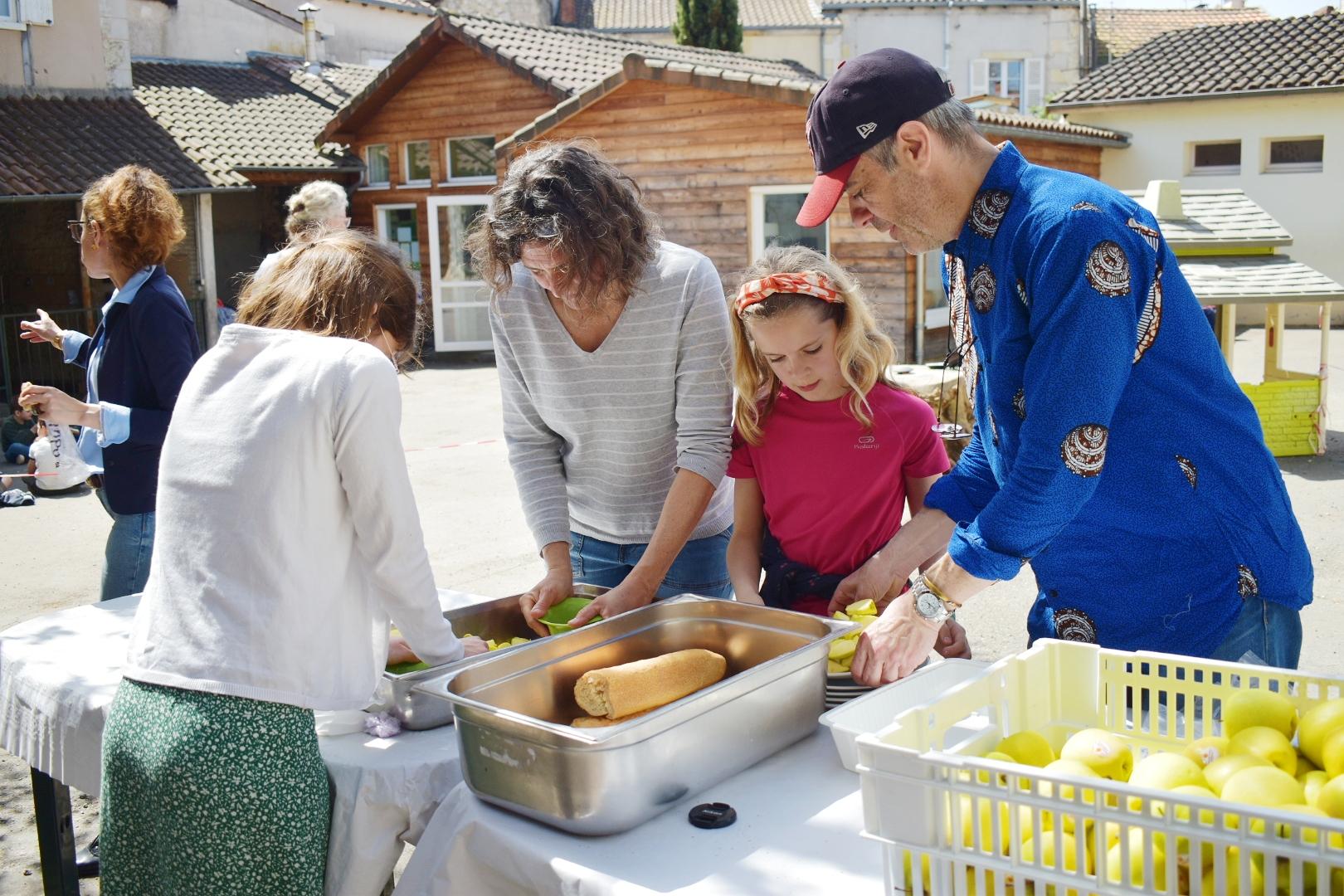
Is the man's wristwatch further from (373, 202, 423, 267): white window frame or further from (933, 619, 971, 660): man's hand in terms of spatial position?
(373, 202, 423, 267): white window frame

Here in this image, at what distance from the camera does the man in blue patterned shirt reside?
62.0 inches

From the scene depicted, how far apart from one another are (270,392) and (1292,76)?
20.0 m


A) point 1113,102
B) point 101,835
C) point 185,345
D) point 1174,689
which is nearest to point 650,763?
point 1174,689

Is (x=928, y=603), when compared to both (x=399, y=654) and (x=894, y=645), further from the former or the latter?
(x=399, y=654)

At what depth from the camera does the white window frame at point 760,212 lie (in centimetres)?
1354

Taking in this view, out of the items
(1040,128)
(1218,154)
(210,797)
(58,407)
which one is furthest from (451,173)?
(210,797)

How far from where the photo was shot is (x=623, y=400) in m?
2.54

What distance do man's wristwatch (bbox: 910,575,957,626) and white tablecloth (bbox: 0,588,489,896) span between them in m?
0.74

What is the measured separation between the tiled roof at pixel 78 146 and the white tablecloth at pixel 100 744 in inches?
456

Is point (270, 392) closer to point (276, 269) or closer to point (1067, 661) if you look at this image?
point (276, 269)

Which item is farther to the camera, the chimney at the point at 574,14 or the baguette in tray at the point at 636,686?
the chimney at the point at 574,14

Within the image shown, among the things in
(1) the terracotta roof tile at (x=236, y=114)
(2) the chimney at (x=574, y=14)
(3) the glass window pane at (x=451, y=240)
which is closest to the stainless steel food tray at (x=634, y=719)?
(1) the terracotta roof tile at (x=236, y=114)

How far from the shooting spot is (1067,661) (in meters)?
1.54

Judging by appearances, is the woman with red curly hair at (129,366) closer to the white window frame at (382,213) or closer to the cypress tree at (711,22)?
the white window frame at (382,213)
